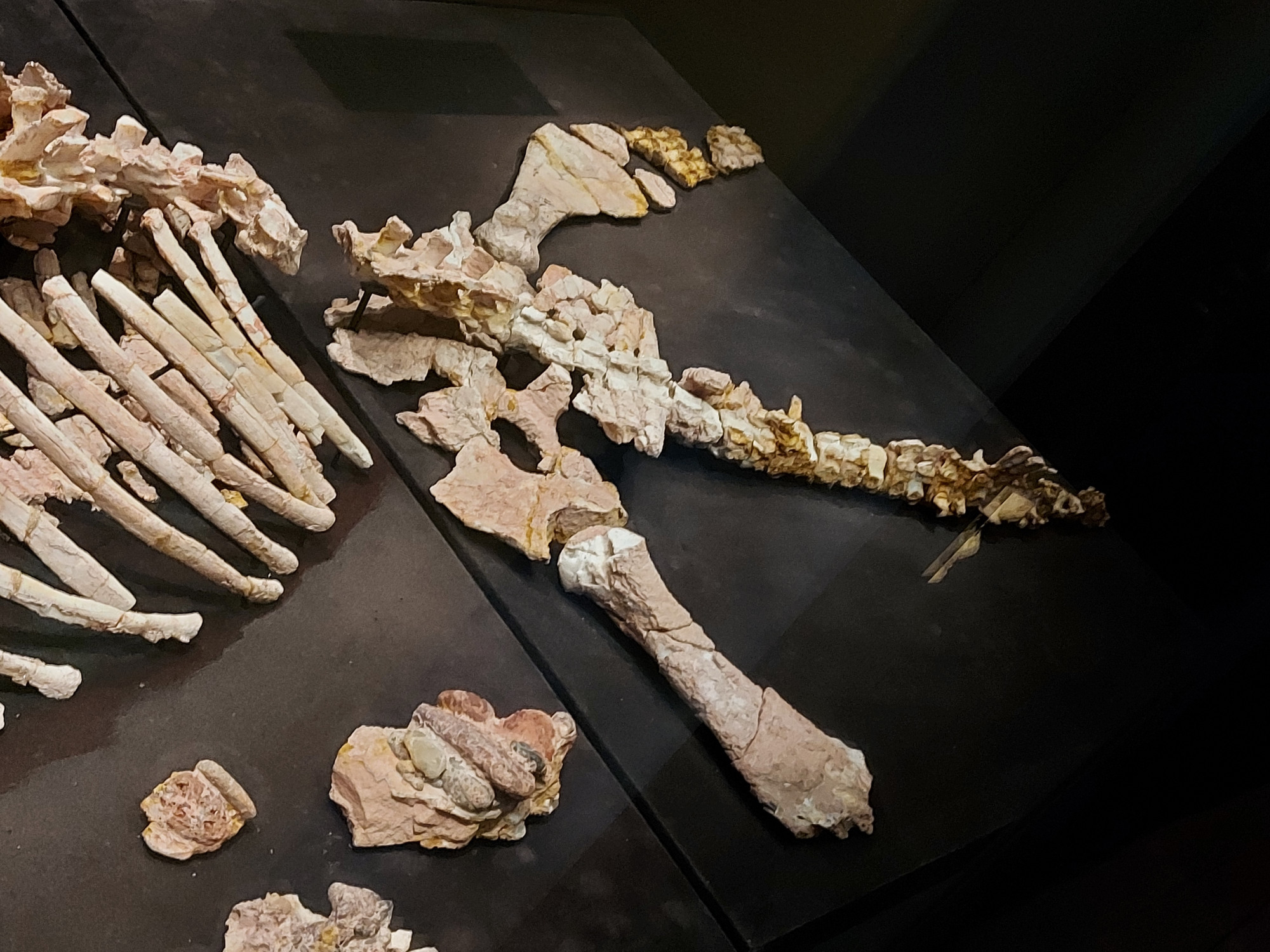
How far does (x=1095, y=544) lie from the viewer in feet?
11.3

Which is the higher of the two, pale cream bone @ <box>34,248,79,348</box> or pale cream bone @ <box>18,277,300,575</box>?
pale cream bone @ <box>18,277,300,575</box>

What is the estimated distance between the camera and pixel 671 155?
4543 mm

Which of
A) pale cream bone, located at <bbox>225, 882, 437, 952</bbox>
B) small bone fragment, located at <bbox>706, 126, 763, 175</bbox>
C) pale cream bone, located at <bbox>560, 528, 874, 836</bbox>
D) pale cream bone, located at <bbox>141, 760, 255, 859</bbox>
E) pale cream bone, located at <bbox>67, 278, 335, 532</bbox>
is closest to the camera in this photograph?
pale cream bone, located at <bbox>225, 882, 437, 952</bbox>

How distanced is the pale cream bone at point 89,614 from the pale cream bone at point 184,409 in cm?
34

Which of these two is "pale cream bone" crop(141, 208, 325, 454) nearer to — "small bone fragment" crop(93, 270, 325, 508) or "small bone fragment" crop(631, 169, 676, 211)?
"small bone fragment" crop(93, 270, 325, 508)

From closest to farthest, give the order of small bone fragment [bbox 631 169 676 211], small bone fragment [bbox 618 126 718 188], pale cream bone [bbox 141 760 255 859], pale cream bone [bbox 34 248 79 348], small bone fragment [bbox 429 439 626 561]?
pale cream bone [bbox 141 760 255 859] → pale cream bone [bbox 34 248 79 348] → small bone fragment [bbox 429 439 626 561] → small bone fragment [bbox 631 169 676 211] → small bone fragment [bbox 618 126 718 188]

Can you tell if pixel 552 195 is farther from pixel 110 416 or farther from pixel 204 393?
pixel 110 416

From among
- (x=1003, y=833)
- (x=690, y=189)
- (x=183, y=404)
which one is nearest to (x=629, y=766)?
(x=1003, y=833)

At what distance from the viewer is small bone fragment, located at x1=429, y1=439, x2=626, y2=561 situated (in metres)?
2.84

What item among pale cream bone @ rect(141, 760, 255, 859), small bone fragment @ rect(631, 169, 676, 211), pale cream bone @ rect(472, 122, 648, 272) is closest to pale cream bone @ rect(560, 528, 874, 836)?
pale cream bone @ rect(141, 760, 255, 859)

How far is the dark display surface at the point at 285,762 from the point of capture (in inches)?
78.6

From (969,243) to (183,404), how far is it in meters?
2.29

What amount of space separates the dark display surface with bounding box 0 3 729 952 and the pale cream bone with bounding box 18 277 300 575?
8.6 inches

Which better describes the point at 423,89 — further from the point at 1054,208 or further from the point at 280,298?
the point at 1054,208
